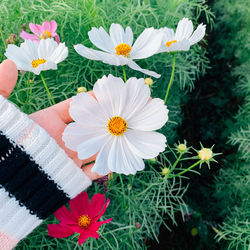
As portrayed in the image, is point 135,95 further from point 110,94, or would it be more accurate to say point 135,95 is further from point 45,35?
point 45,35

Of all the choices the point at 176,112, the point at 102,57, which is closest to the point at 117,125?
the point at 102,57

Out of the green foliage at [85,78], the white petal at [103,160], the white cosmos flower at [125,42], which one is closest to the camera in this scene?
the white petal at [103,160]

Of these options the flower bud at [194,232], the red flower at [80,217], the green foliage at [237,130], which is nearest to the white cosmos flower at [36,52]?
the red flower at [80,217]

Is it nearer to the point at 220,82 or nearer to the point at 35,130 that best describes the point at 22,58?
the point at 35,130

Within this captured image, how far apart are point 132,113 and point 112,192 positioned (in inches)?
14.4

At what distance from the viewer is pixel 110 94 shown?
23.0 inches

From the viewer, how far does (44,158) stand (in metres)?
0.61

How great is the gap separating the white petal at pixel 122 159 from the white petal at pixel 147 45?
0.65ft

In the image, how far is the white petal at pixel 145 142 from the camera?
0.56 meters

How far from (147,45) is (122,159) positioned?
0.91 ft

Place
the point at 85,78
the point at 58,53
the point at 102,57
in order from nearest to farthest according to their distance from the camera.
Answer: the point at 102,57, the point at 58,53, the point at 85,78

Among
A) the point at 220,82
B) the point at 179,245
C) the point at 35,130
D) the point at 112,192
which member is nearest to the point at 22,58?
the point at 35,130

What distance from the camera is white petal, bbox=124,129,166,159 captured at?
0.56m

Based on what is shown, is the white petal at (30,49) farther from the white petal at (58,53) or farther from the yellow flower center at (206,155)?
the yellow flower center at (206,155)
